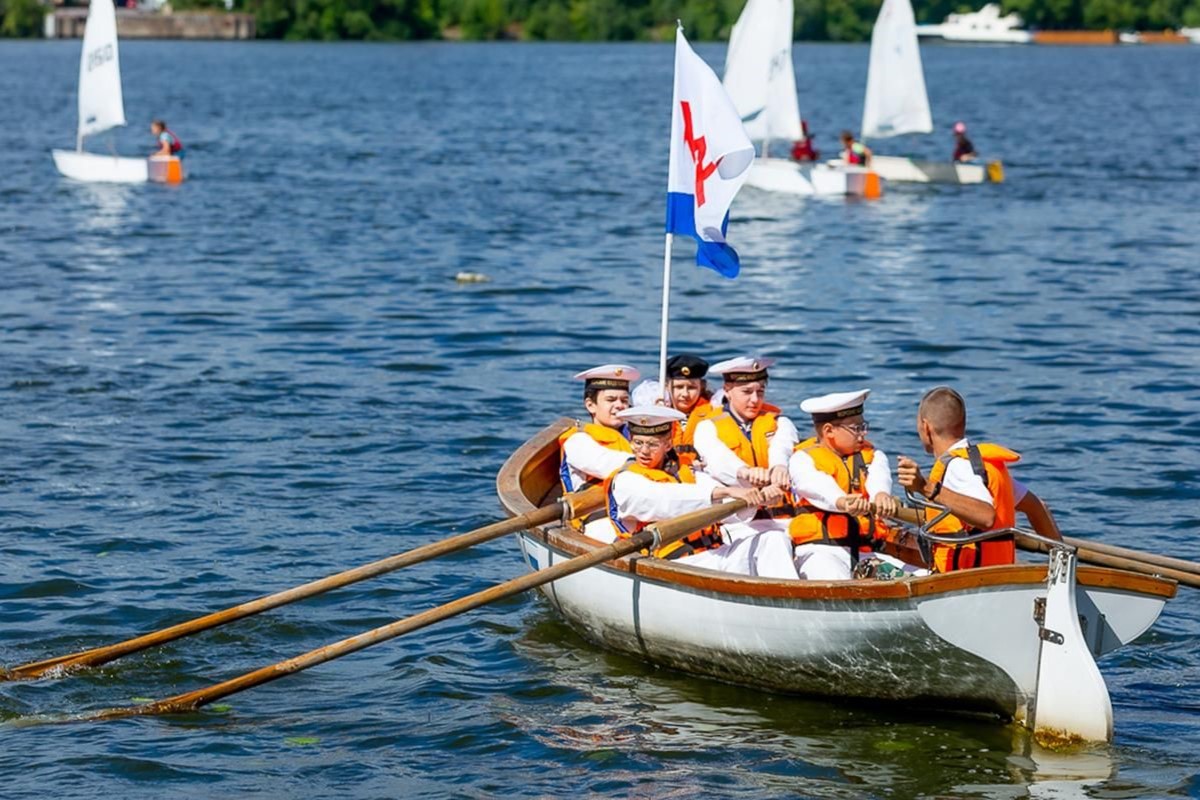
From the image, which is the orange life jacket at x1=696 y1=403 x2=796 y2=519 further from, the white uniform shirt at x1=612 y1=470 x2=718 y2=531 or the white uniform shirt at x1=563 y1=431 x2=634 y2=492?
the white uniform shirt at x1=563 y1=431 x2=634 y2=492

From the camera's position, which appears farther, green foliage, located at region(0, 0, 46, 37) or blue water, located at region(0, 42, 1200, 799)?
green foliage, located at region(0, 0, 46, 37)

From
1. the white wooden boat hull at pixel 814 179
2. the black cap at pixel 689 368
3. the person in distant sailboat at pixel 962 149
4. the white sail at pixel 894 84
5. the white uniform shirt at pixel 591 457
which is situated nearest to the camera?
the white uniform shirt at pixel 591 457

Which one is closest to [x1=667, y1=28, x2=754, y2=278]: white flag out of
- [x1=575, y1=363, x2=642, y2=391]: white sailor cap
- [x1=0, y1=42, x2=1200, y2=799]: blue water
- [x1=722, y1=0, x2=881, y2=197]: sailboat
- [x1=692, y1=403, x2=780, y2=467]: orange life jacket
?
[x1=575, y1=363, x2=642, y2=391]: white sailor cap

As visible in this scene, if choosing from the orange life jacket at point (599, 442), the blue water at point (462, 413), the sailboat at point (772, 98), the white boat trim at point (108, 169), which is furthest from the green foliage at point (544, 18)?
the orange life jacket at point (599, 442)

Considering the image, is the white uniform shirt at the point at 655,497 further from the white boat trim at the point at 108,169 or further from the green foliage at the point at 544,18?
A: the green foliage at the point at 544,18

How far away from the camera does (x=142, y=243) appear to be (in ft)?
112

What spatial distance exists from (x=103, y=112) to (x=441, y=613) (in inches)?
1326

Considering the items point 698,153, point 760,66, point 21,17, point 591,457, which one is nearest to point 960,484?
point 591,457

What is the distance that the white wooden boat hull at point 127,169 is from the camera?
143 feet

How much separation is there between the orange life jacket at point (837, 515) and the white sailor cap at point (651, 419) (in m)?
0.85

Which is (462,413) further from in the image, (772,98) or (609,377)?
(772,98)

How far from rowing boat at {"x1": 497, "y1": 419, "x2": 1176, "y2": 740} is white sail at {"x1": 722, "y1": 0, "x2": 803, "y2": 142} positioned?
28327 millimetres

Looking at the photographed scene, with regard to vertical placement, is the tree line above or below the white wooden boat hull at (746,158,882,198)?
above

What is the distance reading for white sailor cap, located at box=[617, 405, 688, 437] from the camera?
12.3 metres
